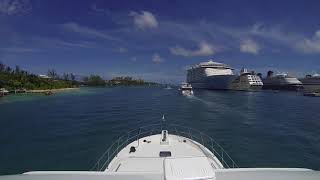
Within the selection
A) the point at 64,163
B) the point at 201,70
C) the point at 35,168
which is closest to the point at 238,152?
the point at 64,163

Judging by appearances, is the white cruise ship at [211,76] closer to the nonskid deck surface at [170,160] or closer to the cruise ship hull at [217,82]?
the cruise ship hull at [217,82]

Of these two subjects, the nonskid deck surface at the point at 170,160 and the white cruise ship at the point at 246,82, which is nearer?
the nonskid deck surface at the point at 170,160

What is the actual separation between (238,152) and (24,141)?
17141 millimetres

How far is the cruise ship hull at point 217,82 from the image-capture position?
118 metres

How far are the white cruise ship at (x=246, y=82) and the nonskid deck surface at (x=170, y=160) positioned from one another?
102 meters

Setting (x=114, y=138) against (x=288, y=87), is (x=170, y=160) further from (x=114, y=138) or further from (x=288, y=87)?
(x=288, y=87)

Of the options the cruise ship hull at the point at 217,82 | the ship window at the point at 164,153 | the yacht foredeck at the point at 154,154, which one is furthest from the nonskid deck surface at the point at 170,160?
the cruise ship hull at the point at 217,82

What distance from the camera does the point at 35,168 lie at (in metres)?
16.1

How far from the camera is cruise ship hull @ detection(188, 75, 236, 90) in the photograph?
118181 millimetres

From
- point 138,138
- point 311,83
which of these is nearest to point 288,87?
point 311,83

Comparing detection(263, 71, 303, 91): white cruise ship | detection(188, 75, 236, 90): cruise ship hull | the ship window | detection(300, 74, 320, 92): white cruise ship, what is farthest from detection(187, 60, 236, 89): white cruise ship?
the ship window

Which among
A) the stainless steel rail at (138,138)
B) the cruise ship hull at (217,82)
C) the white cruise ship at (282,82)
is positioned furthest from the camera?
Result: the cruise ship hull at (217,82)

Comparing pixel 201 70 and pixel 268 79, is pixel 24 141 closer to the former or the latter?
pixel 201 70

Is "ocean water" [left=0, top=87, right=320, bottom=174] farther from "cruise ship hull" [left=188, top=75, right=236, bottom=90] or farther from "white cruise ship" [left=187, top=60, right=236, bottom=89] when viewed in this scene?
"white cruise ship" [left=187, top=60, right=236, bottom=89]
